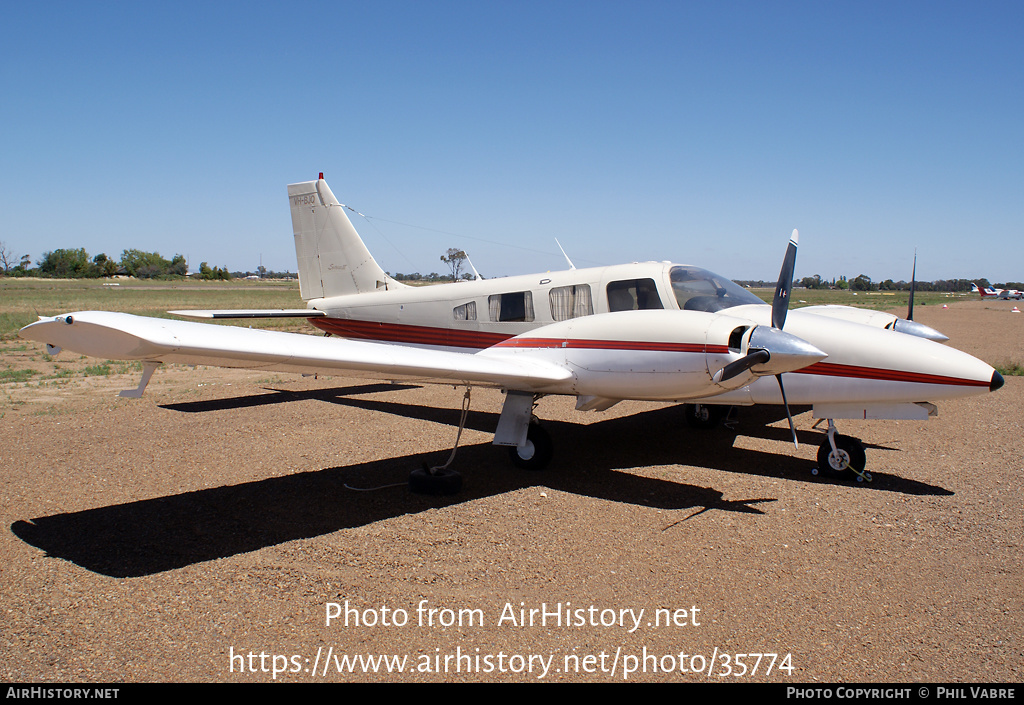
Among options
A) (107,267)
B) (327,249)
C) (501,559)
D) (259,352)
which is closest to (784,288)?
(501,559)

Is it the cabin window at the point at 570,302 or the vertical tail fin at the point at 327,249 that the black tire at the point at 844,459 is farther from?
the vertical tail fin at the point at 327,249

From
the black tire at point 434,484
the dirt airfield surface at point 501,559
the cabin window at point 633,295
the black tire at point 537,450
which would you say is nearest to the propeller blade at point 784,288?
the cabin window at point 633,295

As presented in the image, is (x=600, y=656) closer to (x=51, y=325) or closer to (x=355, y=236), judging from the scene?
(x=51, y=325)

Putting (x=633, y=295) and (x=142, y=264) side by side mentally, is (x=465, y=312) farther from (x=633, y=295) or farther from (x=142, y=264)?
(x=142, y=264)

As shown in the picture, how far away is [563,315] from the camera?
8.47m

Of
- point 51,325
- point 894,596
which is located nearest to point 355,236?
point 51,325

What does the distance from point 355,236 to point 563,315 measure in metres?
5.30

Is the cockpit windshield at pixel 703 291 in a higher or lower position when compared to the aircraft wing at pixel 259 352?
higher

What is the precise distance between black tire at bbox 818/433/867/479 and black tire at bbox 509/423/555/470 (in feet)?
10.8

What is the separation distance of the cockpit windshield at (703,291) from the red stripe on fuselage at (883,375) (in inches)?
49.8

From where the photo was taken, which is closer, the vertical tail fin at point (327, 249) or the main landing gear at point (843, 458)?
the main landing gear at point (843, 458)

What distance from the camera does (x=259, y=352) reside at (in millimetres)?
4918

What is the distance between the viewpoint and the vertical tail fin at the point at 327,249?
38.2 feet

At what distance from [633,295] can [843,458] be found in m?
3.18
